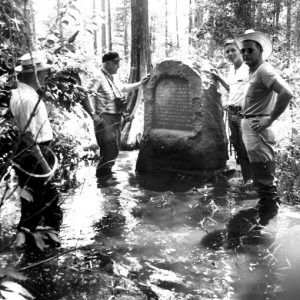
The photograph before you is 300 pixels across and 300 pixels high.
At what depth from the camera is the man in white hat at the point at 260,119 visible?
171 inches

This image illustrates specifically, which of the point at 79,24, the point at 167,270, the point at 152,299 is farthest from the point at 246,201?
the point at 79,24

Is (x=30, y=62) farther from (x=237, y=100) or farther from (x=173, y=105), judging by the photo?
→ (x=173, y=105)

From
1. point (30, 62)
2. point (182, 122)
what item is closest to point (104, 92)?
point (182, 122)

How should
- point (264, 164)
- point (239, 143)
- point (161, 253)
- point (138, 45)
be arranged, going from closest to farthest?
point (161, 253)
point (264, 164)
point (239, 143)
point (138, 45)

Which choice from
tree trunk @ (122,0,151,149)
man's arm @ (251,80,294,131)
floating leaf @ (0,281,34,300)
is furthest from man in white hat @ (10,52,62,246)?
tree trunk @ (122,0,151,149)

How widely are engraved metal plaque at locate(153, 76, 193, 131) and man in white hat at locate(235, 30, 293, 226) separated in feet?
7.64

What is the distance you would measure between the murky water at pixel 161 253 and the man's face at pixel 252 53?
6.09 feet

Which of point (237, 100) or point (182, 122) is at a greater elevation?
point (237, 100)

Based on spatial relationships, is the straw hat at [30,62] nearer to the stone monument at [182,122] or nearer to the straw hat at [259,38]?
the straw hat at [259,38]

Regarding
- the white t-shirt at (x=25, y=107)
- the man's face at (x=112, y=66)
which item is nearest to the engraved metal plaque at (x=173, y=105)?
the man's face at (x=112, y=66)

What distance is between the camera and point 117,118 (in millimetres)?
6641

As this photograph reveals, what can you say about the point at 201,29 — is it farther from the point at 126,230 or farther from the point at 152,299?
the point at 152,299

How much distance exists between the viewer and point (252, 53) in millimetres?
4387

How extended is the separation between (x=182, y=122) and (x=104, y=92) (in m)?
1.54
